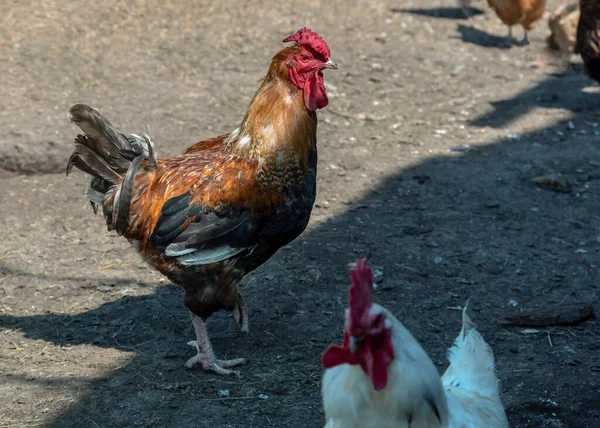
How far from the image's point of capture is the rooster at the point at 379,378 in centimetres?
241

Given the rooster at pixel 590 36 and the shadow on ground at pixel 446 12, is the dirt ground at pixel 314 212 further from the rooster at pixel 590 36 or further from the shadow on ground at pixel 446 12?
the rooster at pixel 590 36

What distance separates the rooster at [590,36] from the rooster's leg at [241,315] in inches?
197

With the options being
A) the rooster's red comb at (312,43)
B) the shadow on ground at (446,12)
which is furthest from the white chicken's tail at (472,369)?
the shadow on ground at (446,12)

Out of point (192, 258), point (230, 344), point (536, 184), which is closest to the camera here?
point (192, 258)

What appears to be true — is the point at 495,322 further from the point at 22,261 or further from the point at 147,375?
the point at 22,261

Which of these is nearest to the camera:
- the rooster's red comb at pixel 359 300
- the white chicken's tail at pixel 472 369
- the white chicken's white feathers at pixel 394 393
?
the rooster's red comb at pixel 359 300

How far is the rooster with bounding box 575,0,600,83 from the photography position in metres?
7.66

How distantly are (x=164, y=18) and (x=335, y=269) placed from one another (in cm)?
619

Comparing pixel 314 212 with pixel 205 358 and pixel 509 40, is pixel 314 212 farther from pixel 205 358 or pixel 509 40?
pixel 509 40

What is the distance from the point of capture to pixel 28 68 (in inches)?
337

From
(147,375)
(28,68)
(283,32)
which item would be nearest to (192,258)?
(147,375)

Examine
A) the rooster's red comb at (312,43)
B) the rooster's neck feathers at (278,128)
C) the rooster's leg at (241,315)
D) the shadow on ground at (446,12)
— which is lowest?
the rooster's leg at (241,315)

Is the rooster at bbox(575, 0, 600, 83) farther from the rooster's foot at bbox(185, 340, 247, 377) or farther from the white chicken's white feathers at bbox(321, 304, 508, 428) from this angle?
the white chicken's white feathers at bbox(321, 304, 508, 428)

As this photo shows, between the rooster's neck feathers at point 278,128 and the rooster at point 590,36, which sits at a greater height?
the rooster's neck feathers at point 278,128
